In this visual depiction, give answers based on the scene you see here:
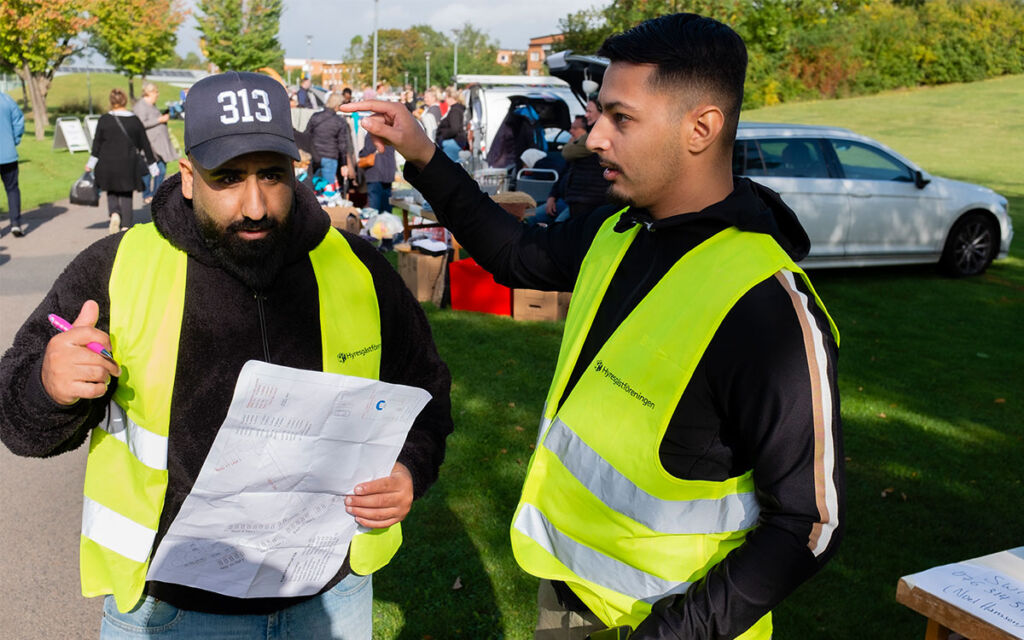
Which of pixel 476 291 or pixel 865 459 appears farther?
pixel 476 291

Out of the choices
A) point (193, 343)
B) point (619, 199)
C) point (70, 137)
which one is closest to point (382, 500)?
point (193, 343)

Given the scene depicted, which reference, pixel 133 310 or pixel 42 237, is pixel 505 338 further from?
pixel 42 237

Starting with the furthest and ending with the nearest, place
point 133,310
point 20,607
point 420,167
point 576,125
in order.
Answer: point 576,125 < point 20,607 < point 420,167 < point 133,310

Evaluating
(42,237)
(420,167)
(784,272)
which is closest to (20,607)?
(420,167)

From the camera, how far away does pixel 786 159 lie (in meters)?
10.7

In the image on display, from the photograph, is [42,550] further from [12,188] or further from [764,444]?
[12,188]

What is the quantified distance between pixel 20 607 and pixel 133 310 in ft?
9.24

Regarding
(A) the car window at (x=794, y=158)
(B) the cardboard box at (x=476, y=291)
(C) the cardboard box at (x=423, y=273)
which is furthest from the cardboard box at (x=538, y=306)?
(A) the car window at (x=794, y=158)

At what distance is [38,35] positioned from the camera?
3241 centimetres

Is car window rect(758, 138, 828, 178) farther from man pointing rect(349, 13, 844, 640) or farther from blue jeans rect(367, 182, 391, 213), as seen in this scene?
man pointing rect(349, 13, 844, 640)

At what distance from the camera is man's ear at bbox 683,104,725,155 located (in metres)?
1.99

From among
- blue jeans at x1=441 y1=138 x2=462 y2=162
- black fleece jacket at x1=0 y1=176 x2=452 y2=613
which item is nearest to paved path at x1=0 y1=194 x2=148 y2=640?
black fleece jacket at x1=0 y1=176 x2=452 y2=613

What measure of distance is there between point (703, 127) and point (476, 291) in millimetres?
6993

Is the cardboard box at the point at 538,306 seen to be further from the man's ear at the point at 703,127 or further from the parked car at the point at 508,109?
the parked car at the point at 508,109
